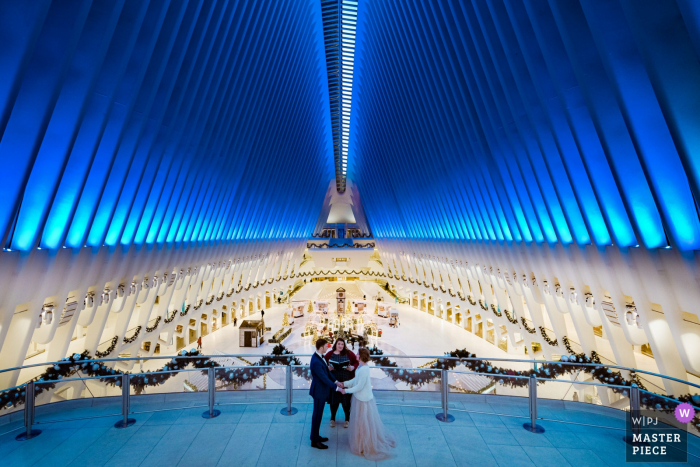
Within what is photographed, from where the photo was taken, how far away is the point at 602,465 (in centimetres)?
419

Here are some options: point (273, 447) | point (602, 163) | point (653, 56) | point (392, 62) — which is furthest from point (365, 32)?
point (273, 447)

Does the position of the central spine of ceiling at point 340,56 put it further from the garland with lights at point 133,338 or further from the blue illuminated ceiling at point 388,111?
the garland with lights at point 133,338

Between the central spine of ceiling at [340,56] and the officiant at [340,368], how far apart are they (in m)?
18.4

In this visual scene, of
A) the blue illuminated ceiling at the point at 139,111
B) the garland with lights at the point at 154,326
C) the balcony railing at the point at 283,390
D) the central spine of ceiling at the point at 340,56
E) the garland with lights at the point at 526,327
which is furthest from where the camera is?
the central spine of ceiling at the point at 340,56

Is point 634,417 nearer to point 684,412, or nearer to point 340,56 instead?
point 684,412

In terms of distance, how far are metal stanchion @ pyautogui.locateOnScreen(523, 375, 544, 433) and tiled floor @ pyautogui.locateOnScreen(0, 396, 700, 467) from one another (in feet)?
0.43

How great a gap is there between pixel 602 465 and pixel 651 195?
202 inches

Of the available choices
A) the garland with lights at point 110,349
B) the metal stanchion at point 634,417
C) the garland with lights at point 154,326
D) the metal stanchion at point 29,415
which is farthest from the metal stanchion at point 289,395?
the garland with lights at point 154,326

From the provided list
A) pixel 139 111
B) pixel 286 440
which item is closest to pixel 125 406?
pixel 286 440

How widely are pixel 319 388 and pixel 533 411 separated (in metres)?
3.19

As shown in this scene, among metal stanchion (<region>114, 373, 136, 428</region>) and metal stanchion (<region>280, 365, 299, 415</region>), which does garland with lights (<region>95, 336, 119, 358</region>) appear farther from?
metal stanchion (<region>280, 365, 299, 415</region>)

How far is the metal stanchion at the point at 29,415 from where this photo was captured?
4770 mm

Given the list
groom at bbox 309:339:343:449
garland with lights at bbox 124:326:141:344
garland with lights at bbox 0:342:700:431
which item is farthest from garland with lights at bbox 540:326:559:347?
garland with lights at bbox 124:326:141:344

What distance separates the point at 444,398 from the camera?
5.34 metres
